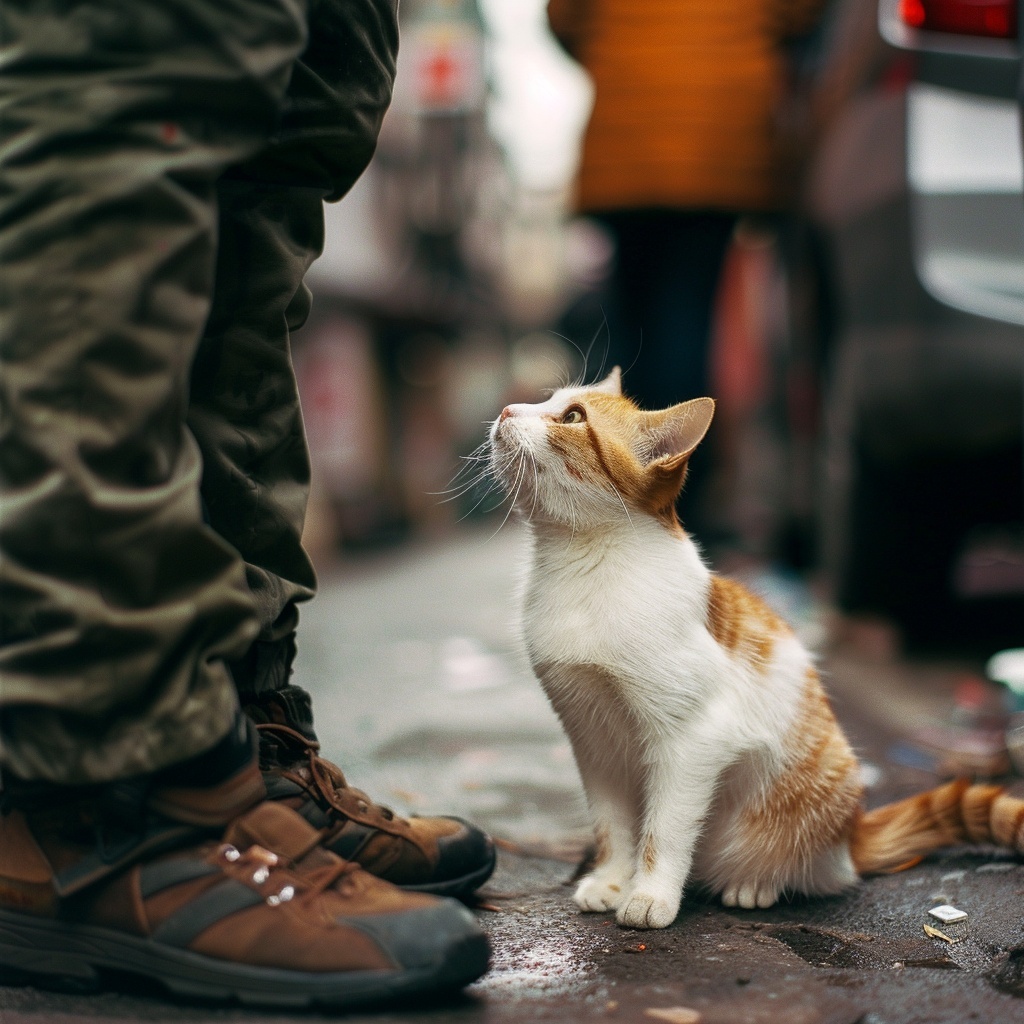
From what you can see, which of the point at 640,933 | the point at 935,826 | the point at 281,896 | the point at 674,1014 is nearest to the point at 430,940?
the point at 281,896

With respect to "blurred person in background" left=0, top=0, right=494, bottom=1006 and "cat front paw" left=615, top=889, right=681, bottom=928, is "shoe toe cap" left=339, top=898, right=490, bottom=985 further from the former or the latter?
"cat front paw" left=615, top=889, right=681, bottom=928

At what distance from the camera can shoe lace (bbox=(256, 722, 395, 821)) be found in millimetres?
1595

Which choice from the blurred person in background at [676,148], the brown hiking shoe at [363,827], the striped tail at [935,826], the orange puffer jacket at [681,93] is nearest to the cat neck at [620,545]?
the brown hiking shoe at [363,827]

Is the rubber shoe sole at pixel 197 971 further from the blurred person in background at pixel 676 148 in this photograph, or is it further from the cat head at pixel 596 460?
the blurred person in background at pixel 676 148

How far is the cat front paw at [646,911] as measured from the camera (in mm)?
1623

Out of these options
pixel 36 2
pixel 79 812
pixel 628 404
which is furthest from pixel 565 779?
pixel 36 2

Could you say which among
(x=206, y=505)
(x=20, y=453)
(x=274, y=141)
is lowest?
(x=206, y=505)

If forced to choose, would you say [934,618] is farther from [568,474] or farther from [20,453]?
[20,453]

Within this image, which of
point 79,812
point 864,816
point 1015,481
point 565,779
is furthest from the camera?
point 1015,481

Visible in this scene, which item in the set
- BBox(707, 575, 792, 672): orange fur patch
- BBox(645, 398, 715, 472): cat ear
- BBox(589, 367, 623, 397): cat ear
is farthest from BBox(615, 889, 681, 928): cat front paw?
BBox(589, 367, 623, 397): cat ear

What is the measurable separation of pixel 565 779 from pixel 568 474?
109cm

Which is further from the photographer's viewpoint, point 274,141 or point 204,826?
point 274,141

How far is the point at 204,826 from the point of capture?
4.42ft

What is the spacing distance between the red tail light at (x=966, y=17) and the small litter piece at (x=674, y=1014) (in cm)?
246
